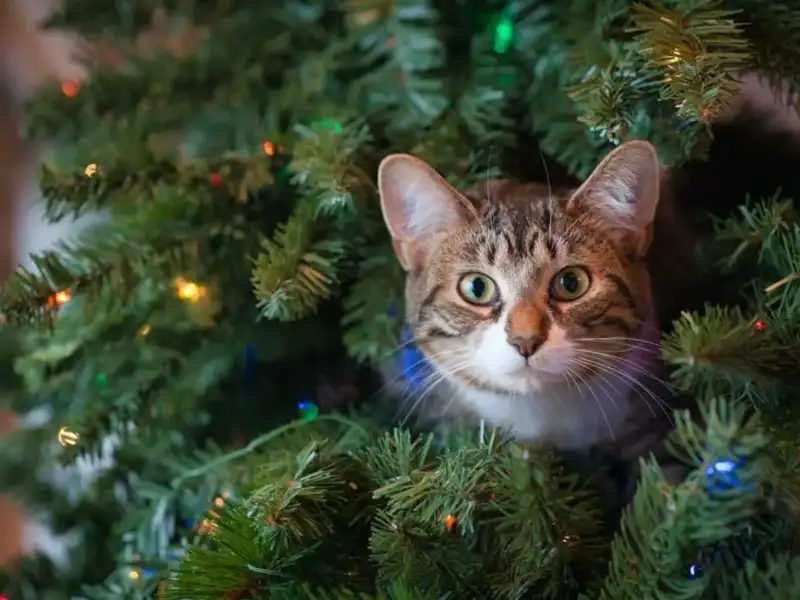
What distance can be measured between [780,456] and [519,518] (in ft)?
0.50

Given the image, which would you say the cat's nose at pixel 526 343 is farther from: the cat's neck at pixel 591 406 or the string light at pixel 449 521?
the string light at pixel 449 521

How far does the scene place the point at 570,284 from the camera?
29.1 inches

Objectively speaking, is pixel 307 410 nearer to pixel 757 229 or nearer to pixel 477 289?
pixel 477 289

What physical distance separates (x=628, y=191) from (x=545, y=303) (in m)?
0.12

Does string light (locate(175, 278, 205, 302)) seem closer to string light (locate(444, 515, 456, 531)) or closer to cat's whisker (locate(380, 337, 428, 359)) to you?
cat's whisker (locate(380, 337, 428, 359))

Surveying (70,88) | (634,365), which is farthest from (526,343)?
(70,88)

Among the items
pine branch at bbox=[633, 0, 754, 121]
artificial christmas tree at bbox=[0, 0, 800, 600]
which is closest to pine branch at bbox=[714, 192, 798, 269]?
artificial christmas tree at bbox=[0, 0, 800, 600]

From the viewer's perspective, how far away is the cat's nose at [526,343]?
27.0 inches

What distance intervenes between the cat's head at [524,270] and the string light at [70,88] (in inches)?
12.6

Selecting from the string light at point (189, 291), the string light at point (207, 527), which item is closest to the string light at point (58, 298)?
the string light at point (189, 291)

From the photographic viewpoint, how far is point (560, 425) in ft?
2.50

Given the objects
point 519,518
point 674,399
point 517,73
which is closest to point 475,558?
point 519,518

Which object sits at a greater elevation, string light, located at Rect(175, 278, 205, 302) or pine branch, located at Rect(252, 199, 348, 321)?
pine branch, located at Rect(252, 199, 348, 321)

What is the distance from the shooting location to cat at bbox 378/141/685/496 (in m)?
0.71
